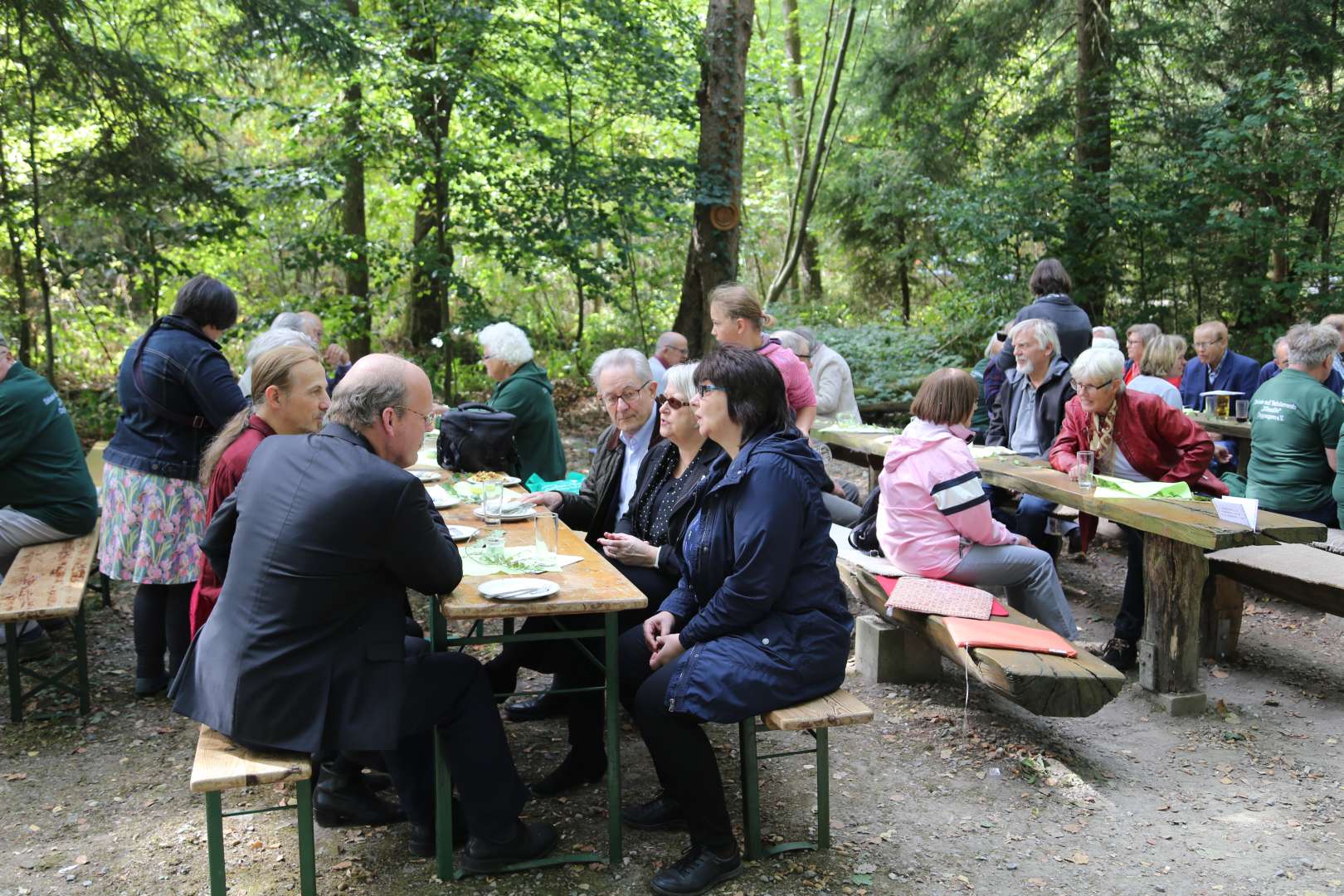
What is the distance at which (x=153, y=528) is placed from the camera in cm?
445

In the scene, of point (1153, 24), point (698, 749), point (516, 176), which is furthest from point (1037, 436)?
point (1153, 24)

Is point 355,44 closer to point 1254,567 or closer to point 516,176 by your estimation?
point 516,176

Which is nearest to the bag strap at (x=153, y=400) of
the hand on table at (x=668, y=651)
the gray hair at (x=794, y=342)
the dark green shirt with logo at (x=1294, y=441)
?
the hand on table at (x=668, y=651)

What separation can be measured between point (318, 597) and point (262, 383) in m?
1.20

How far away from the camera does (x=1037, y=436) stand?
6023mm

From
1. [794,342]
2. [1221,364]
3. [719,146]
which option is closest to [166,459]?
[794,342]

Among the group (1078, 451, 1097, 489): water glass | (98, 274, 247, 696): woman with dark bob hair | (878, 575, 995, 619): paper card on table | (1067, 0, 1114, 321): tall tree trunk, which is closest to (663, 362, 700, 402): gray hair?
(878, 575, 995, 619): paper card on table

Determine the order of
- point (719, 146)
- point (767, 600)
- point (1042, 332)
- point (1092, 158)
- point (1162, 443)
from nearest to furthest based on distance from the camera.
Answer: point (767, 600), point (1162, 443), point (1042, 332), point (719, 146), point (1092, 158)

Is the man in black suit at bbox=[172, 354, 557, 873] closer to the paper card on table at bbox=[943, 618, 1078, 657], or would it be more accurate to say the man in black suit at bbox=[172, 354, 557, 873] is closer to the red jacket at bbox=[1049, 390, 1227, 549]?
the paper card on table at bbox=[943, 618, 1078, 657]

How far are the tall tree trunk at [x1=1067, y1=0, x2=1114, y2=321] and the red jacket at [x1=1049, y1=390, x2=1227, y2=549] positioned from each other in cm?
739

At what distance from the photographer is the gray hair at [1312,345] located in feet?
17.3

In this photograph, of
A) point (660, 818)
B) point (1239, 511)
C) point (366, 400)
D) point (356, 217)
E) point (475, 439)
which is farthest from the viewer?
point (356, 217)

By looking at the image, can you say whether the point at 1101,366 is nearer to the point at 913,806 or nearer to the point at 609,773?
the point at 913,806

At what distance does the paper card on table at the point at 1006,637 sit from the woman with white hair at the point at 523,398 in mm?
2396
